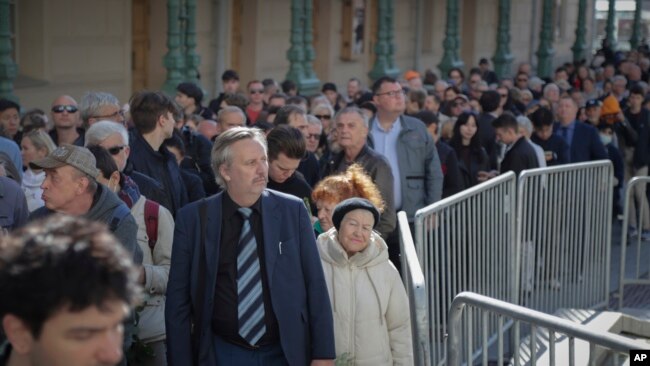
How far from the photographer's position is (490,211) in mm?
7207

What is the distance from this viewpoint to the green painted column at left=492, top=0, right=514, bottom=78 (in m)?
29.5

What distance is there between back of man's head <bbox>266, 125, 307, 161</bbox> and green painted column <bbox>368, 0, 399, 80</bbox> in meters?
16.2

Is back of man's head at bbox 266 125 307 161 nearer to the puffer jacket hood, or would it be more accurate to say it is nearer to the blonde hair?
the blonde hair

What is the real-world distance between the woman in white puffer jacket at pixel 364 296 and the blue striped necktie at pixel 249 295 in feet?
2.14

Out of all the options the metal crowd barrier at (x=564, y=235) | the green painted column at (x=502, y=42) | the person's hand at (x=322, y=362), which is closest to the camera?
the person's hand at (x=322, y=362)

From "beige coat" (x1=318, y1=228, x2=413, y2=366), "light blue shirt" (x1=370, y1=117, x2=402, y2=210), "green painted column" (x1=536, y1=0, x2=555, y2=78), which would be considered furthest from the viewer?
"green painted column" (x1=536, y1=0, x2=555, y2=78)

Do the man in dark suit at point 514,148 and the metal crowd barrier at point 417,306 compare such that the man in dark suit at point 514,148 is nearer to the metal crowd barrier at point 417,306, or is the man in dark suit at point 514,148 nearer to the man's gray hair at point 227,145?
the metal crowd barrier at point 417,306

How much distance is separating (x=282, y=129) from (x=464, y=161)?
3.82 meters

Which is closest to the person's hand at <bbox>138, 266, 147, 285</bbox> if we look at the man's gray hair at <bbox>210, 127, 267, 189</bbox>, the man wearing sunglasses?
the man's gray hair at <bbox>210, 127, 267, 189</bbox>

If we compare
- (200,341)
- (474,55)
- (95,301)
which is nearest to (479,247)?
(200,341)

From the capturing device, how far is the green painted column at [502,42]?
96.7ft

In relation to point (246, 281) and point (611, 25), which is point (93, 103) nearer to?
point (246, 281)

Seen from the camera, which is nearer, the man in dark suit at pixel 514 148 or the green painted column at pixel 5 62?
the man in dark suit at pixel 514 148

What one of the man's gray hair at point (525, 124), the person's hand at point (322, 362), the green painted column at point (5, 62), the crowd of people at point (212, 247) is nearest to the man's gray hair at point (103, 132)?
the crowd of people at point (212, 247)
